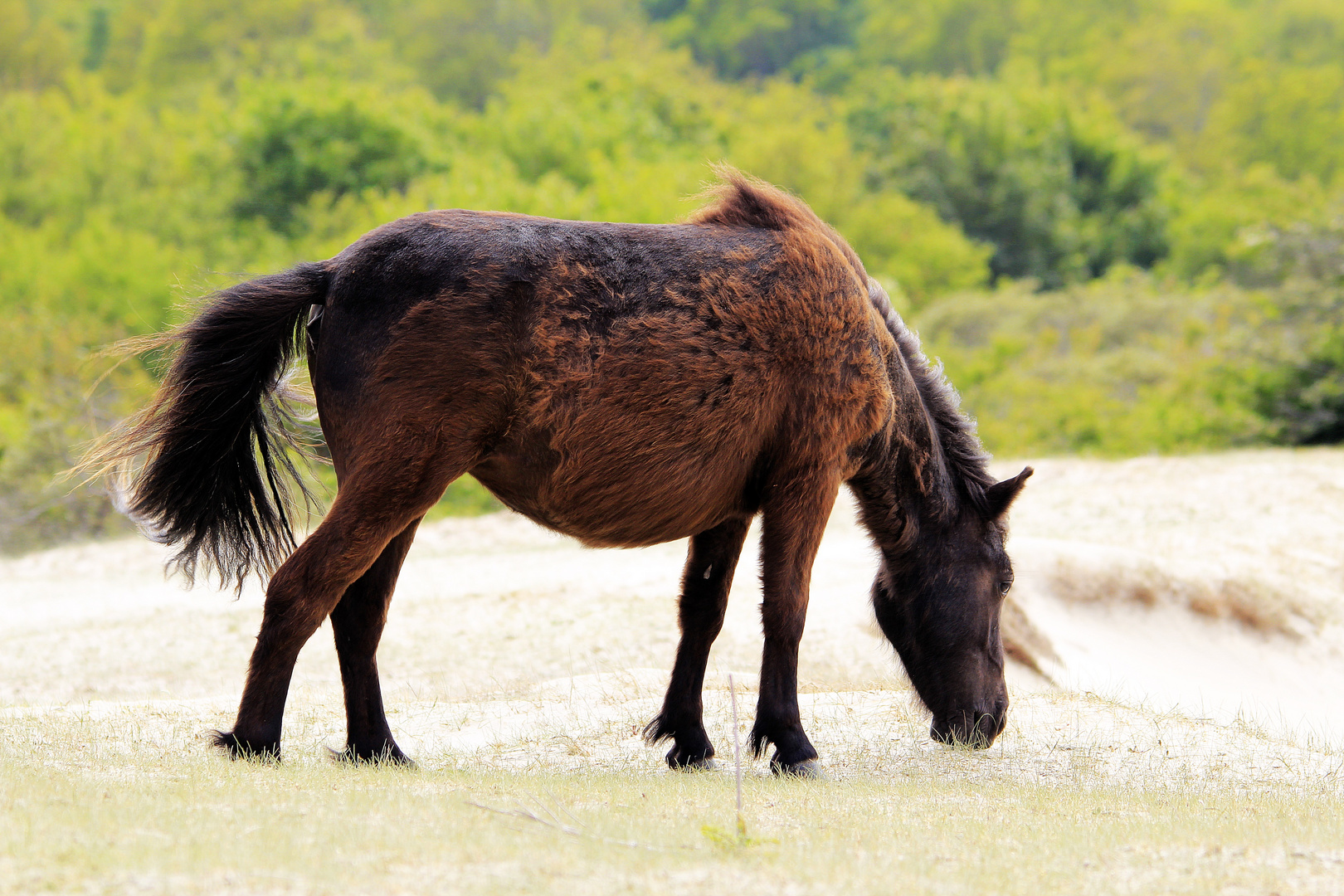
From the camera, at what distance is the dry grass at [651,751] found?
3217 mm

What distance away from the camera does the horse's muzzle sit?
5.81 metres

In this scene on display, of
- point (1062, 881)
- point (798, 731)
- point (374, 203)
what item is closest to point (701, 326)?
point (798, 731)

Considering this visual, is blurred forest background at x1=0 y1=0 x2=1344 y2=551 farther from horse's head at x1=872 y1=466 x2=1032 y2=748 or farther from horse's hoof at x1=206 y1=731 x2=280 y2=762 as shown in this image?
horse's head at x1=872 y1=466 x2=1032 y2=748

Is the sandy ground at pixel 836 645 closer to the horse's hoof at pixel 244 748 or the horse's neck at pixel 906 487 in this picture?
the horse's hoof at pixel 244 748

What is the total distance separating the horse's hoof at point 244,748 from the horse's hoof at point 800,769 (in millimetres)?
2070

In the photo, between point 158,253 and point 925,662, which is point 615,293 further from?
point 158,253

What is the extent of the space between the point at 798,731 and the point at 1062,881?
2030 millimetres

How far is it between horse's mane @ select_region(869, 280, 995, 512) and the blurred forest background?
10.8 feet

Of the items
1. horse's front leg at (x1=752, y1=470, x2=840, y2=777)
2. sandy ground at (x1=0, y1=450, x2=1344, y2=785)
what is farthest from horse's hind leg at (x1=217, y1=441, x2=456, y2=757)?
horse's front leg at (x1=752, y1=470, x2=840, y2=777)

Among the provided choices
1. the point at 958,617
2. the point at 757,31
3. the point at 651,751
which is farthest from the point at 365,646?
the point at 757,31

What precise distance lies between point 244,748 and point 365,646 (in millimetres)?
681

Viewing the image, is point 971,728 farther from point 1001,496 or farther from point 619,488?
point 619,488

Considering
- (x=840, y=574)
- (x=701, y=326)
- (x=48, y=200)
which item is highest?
(x=701, y=326)

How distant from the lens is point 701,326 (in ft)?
16.3
